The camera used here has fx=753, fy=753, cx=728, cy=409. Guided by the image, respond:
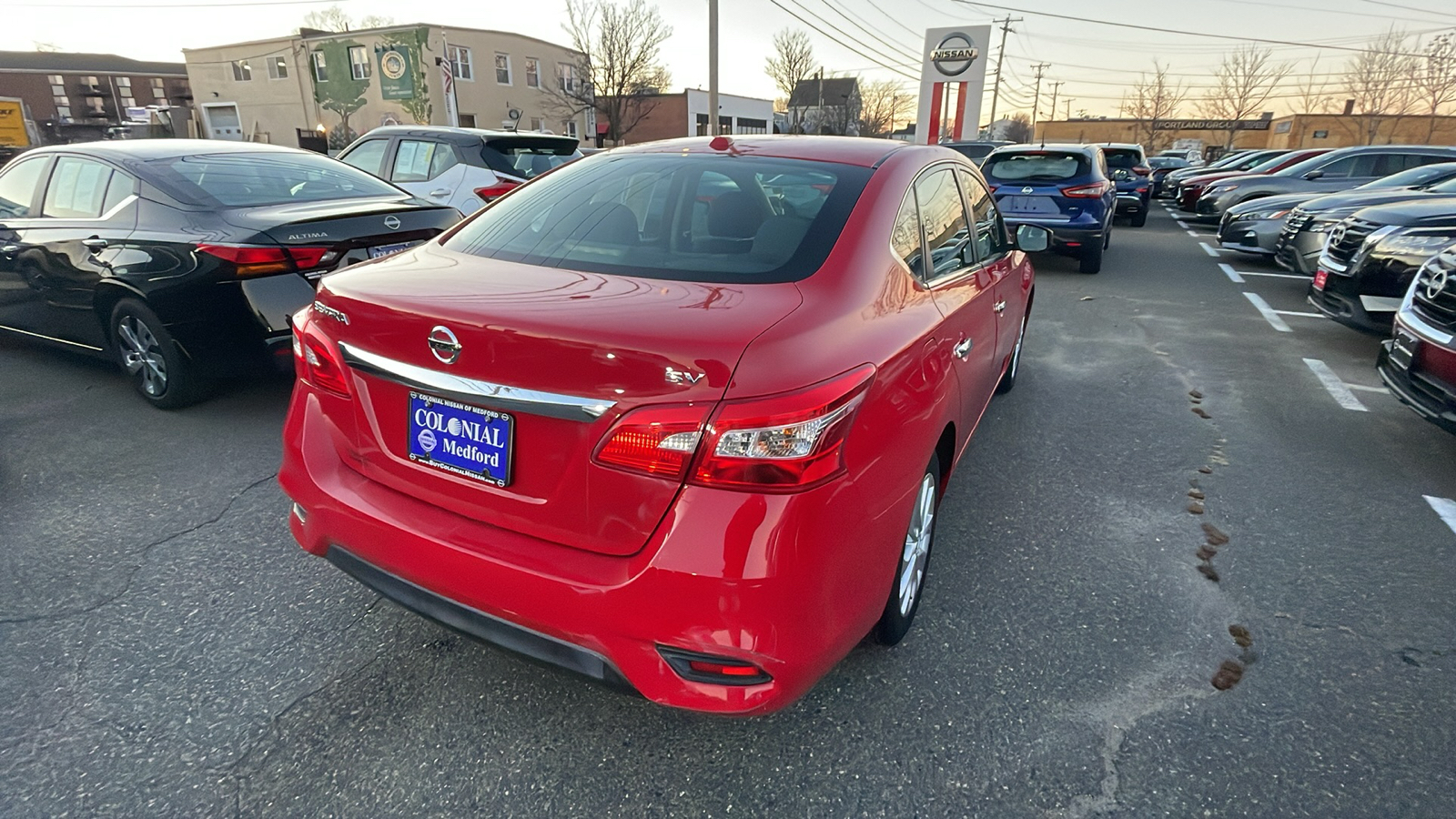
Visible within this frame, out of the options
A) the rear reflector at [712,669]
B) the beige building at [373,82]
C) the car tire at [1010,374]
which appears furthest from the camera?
the beige building at [373,82]

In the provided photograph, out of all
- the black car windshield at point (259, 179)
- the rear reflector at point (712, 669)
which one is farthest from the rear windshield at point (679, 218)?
the black car windshield at point (259, 179)

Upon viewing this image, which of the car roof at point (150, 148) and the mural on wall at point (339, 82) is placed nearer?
the car roof at point (150, 148)

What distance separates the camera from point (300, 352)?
2.18 m

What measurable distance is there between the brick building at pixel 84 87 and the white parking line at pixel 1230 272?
95742 millimetres

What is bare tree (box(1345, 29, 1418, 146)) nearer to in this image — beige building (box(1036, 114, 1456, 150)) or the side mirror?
beige building (box(1036, 114, 1456, 150))

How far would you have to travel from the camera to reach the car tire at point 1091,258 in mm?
9398

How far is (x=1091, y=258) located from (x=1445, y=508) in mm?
6666

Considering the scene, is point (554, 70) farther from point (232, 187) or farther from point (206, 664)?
Answer: point (206, 664)

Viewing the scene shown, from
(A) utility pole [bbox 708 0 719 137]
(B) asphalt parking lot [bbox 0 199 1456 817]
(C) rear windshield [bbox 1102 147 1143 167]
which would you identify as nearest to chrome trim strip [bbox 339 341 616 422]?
(B) asphalt parking lot [bbox 0 199 1456 817]

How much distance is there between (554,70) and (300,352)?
52.5 m

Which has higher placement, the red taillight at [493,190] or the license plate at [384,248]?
the red taillight at [493,190]

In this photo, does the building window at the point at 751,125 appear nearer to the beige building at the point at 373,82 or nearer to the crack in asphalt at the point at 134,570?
the beige building at the point at 373,82

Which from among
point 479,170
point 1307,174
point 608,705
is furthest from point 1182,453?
point 1307,174

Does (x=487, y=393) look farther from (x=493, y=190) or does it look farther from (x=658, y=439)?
(x=493, y=190)
